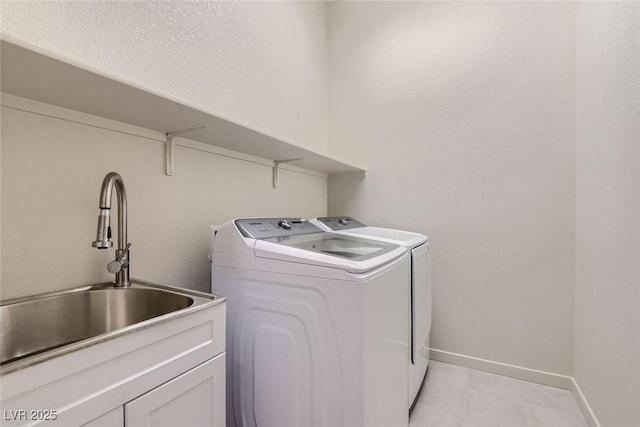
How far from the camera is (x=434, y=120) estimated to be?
2.49 meters

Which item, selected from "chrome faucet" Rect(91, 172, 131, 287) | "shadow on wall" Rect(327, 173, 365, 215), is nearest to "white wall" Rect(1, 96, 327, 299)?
"chrome faucet" Rect(91, 172, 131, 287)

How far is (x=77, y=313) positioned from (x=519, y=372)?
271cm

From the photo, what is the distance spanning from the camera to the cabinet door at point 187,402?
0.83 metres

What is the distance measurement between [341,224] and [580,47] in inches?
77.1

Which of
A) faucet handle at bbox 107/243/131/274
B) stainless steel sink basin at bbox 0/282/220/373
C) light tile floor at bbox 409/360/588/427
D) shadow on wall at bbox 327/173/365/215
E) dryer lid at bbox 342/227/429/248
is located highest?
shadow on wall at bbox 327/173/365/215

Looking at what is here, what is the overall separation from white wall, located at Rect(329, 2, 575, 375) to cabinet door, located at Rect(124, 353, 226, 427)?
1.90 m

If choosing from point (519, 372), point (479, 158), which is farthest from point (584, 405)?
point (479, 158)

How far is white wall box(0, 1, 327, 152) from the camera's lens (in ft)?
3.71

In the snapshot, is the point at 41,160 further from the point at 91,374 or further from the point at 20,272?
the point at 91,374

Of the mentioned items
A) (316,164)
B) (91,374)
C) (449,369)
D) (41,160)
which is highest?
(316,164)

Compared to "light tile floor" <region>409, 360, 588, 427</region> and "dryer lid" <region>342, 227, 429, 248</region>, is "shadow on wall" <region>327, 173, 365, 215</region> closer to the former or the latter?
"dryer lid" <region>342, 227, 429, 248</region>

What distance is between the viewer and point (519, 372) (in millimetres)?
2160

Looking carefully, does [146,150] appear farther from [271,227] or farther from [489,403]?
[489,403]

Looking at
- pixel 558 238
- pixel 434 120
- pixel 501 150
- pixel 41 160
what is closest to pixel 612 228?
pixel 558 238
